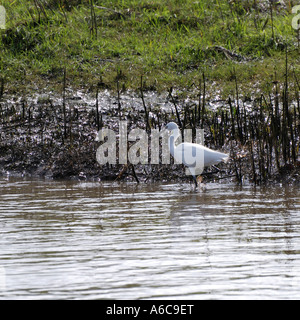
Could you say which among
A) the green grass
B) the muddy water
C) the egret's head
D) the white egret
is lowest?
the muddy water

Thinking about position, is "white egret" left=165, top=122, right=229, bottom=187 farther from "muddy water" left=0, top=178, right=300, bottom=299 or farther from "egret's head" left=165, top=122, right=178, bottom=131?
"muddy water" left=0, top=178, right=300, bottom=299

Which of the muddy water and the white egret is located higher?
the white egret

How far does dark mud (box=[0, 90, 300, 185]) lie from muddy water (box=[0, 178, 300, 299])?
87cm

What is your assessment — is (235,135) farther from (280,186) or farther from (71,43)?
(71,43)

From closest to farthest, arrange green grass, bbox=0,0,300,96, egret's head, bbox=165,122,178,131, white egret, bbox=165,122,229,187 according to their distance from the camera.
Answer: white egret, bbox=165,122,229,187
egret's head, bbox=165,122,178,131
green grass, bbox=0,0,300,96

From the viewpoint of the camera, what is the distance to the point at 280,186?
8805mm

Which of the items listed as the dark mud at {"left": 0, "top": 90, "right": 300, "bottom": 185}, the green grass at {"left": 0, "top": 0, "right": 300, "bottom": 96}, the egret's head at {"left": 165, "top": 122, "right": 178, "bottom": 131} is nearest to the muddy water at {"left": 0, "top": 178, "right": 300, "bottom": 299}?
the dark mud at {"left": 0, "top": 90, "right": 300, "bottom": 185}

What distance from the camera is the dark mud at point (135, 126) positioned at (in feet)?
29.6

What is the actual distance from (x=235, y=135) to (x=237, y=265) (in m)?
5.53

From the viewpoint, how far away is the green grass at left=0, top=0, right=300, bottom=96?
1245cm

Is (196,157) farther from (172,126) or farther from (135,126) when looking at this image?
(135,126)

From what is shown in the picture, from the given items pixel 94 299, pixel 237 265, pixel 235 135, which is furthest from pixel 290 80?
pixel 94 299

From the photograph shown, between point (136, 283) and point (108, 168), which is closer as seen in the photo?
point (136, 283)

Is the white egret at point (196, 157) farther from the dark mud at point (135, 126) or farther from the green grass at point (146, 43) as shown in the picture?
the green grass at point (146, 43)
